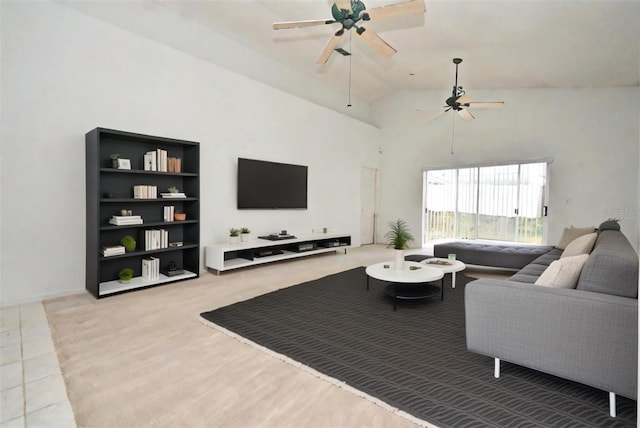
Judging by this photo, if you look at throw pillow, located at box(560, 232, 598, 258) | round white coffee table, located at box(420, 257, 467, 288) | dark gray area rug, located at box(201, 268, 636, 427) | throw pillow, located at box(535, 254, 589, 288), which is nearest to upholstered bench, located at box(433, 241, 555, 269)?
round white coffee table, located at box(420, 257, 467, 288)

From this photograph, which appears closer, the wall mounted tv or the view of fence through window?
the wall mounted tv

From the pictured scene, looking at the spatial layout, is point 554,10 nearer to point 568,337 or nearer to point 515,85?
point 515,85

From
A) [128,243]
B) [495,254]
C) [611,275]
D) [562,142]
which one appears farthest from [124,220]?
[562,142]

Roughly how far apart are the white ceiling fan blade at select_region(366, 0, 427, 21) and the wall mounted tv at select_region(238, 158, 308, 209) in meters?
2.91

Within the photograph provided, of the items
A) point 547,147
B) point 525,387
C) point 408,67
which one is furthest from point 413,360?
point 547,147

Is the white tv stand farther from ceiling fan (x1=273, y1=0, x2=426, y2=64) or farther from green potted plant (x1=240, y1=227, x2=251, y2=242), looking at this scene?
ceiling fan (x1=273, y1=0, x2=426, y2=64)

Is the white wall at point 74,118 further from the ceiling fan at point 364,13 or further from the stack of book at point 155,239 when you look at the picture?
the ceiling fan at point 364,13

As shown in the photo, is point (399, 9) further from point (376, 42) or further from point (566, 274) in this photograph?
point (566, 274)

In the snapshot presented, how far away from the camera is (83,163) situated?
3.45 meters

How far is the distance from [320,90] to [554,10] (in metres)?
4.11

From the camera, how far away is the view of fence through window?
20.3 ft

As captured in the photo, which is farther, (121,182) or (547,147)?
(547,147)

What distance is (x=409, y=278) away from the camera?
2.96 m

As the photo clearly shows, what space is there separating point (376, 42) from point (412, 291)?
2.46 m
